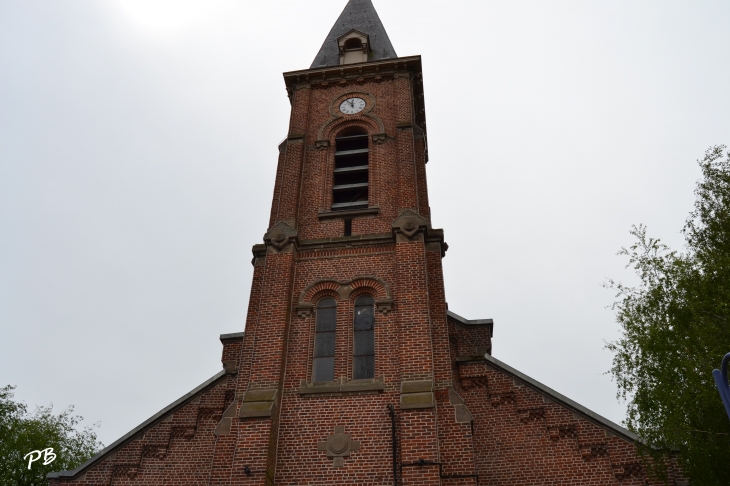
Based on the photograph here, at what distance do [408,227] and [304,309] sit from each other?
3.27m

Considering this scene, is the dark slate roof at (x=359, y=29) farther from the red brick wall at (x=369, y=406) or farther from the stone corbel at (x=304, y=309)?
the stone corbel at (x=304, y=309)

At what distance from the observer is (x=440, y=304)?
14.9 meters

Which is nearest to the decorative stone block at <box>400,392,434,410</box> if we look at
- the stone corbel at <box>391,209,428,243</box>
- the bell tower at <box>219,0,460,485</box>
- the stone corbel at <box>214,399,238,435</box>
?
the bell tower at <box>219,0,460,485</box>

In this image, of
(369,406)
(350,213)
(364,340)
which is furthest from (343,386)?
(350,213)

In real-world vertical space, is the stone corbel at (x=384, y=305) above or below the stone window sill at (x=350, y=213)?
below

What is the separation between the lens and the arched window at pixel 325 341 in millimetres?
14227

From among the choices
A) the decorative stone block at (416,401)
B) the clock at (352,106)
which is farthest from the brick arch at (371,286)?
the clock at (352,106)

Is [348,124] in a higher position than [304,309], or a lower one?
higher

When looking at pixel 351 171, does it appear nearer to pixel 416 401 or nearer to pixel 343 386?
pixel 343 386

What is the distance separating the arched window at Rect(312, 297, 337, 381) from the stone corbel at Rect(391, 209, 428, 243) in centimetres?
233

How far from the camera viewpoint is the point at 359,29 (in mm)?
25969

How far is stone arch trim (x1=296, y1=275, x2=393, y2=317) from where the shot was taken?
1514 centimetres

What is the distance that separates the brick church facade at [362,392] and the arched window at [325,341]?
0.03 meters

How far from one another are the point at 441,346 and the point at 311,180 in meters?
6.92
